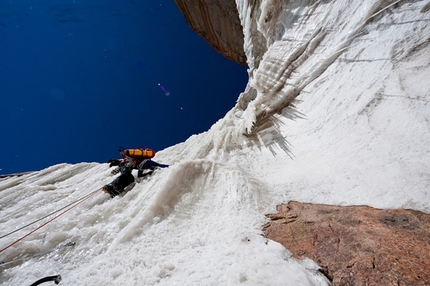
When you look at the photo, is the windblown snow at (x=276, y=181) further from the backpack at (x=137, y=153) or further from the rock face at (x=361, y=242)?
the backpack at (x=137, y=153)

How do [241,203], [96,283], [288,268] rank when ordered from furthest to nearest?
1. [241,203]
2. [96,283]
3. [288,268]

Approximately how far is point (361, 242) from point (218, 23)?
2128 centimetres

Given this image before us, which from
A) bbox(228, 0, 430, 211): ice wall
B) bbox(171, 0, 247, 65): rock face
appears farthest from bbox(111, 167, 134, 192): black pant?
bbox(171, 0, 247, 65): rock face

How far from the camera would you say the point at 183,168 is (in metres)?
5.65

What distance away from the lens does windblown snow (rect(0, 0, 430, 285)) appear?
295 cm

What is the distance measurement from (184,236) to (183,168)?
222cm

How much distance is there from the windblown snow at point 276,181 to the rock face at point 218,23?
39.6 ft

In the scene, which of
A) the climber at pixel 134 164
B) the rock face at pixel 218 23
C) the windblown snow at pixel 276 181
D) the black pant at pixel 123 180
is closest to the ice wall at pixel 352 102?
the windblown snow at pixel 276 181

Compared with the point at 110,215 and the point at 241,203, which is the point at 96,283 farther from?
the point at 241,203

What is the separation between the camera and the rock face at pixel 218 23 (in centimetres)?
1819

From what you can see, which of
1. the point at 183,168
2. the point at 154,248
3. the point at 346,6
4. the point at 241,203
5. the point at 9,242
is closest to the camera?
the point at 154,248

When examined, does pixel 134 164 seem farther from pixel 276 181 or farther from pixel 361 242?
pixel 361 242

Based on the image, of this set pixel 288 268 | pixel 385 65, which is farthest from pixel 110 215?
pixel 385 65

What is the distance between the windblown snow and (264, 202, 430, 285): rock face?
249 millimetres
